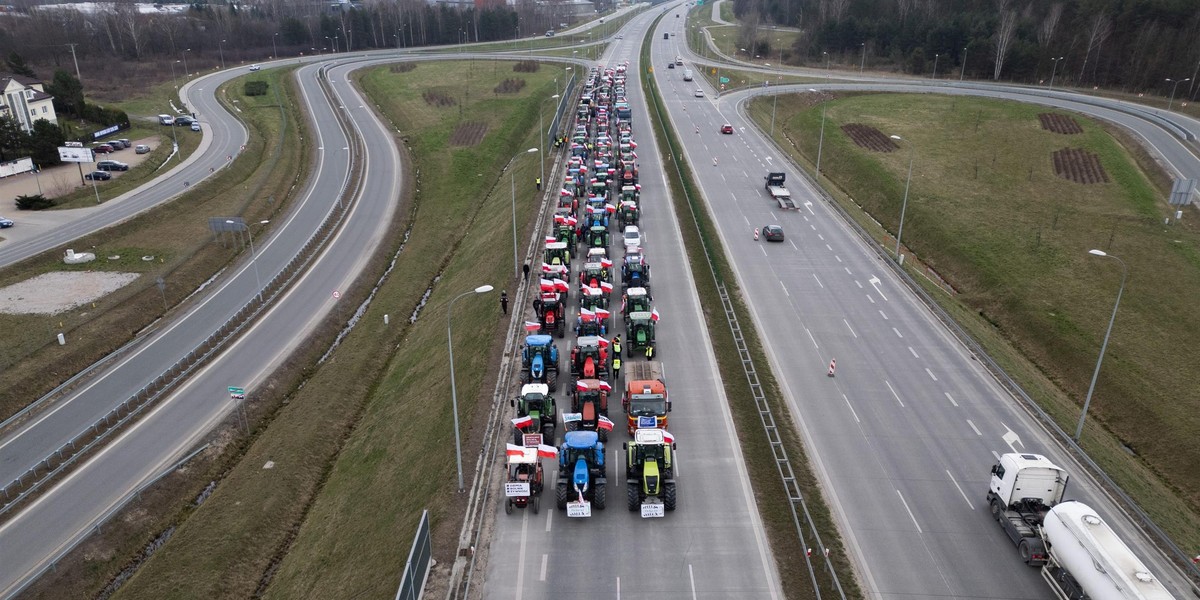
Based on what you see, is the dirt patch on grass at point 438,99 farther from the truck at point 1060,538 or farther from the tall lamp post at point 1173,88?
the truck at point 1060,538

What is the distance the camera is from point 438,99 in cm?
12644

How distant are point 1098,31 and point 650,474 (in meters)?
131

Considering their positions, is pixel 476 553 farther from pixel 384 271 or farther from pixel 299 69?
pixel 299 69

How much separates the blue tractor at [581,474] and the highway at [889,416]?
10.2 metres

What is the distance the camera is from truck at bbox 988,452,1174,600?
21.8 metres

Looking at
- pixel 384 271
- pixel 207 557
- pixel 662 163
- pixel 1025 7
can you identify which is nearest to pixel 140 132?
pixel 384 271

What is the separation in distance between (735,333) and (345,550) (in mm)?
25440

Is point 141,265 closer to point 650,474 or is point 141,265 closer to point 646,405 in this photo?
point 646,405

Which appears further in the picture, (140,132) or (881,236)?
(140,132)

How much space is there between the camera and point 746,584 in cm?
2608

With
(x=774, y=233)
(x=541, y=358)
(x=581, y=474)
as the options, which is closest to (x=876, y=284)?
(x=774, y=233)

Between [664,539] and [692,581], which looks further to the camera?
[664,539]

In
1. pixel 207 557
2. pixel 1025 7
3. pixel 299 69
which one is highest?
pixel 1025 7

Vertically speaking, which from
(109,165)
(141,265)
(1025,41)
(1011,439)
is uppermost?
(1025,41)
